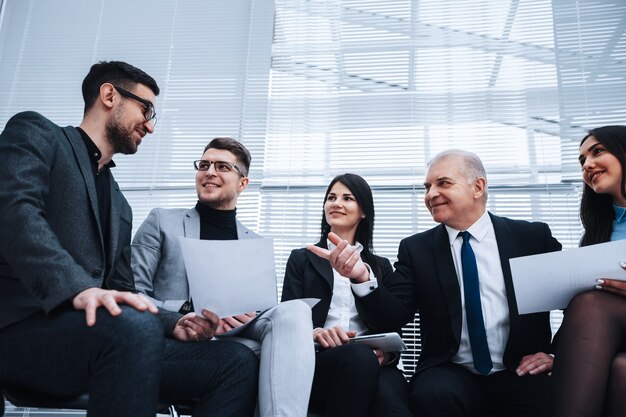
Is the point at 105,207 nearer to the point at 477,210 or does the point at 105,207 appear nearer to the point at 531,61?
the point at 477,210

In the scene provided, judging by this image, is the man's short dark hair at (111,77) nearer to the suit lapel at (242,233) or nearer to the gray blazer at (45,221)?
the gray blazer at (45,221)

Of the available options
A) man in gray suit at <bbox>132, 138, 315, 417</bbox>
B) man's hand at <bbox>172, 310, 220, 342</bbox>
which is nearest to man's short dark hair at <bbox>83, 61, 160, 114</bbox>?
man in gray suit at <bbox>132, 138, 315, 417</bbox>

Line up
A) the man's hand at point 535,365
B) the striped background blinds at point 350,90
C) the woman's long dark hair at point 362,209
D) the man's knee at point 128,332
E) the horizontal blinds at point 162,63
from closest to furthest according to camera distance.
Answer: the man's knee at point 128,332 → the man's hand at point 535,365 → the woman's long dark hair at point 362,209 → the striped background blinds at point 350,90 → the horizontal blinds at point 162,63

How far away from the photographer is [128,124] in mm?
1771

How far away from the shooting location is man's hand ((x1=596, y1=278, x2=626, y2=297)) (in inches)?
61.8

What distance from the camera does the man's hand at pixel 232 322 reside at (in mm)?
1723

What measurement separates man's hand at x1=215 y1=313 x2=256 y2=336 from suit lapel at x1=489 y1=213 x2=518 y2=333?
0.98 meters

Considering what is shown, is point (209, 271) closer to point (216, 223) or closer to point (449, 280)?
point (216, 223)

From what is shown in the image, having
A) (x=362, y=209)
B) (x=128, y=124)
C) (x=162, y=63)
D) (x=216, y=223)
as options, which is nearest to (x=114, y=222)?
(x=128, y=124)

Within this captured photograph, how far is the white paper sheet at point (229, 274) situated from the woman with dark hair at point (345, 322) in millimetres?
385

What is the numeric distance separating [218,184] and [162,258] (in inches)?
17.7

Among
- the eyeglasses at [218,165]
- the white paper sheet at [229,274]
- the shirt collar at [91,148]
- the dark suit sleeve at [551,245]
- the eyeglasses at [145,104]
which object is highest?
the eyeglasses at [145,104]

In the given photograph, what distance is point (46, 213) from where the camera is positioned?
1.38m

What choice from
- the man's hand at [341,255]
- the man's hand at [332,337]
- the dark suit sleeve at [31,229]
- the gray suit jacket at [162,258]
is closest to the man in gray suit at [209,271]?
the gray suit jacket at [162,258]
